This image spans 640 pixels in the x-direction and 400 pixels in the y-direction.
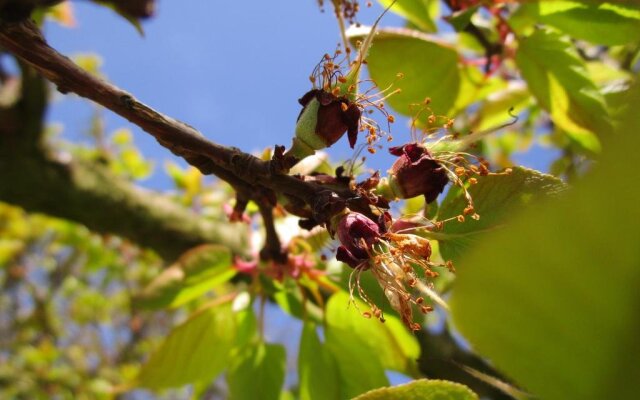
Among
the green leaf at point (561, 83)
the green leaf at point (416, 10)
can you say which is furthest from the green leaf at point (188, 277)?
the green leaf at point (561, 83)

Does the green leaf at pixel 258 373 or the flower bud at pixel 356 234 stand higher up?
the green leaf at pixel 258 373

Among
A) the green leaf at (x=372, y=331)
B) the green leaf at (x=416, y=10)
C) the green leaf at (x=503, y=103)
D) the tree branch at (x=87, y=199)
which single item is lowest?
the green leaf at (x=372, y=331)

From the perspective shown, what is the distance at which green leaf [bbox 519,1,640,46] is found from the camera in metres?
0.86

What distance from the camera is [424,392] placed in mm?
474

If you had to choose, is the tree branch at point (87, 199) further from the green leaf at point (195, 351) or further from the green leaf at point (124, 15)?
the green leaf at point (124, 15)

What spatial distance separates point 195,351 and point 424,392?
686mm

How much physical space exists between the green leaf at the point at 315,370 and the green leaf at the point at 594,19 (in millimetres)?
665

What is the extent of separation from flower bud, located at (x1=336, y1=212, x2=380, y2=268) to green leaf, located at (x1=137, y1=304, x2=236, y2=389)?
51cm

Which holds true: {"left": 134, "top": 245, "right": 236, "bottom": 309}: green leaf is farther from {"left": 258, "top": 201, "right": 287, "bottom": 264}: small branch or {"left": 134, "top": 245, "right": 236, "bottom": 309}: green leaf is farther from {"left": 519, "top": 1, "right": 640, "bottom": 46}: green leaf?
{"left": 519, "top": 1, "right": 640, "bottom": 46}: green leaf

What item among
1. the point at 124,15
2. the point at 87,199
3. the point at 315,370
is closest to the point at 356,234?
the point at 315,370

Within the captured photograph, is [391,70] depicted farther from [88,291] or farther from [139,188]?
[88,291]

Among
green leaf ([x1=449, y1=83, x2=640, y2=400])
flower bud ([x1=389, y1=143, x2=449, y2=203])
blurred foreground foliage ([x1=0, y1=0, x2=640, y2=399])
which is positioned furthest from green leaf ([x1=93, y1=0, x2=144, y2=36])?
green leaf ([x1=449, y1=83, x2=640, y2=400])

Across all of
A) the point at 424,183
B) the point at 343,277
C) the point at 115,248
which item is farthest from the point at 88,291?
the point at 424,183

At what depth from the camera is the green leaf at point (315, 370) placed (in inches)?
35.2
